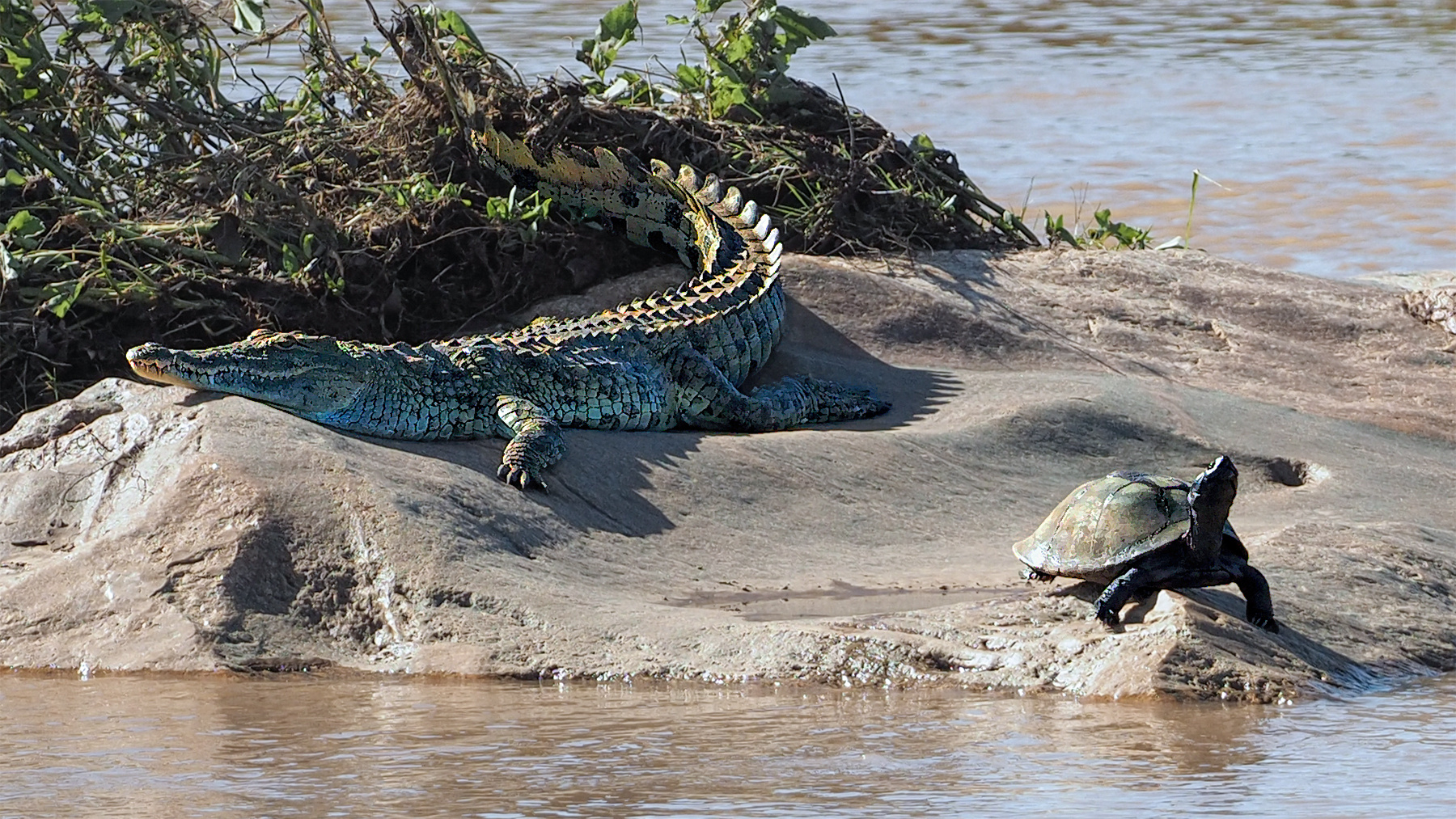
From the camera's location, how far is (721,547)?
6.13m

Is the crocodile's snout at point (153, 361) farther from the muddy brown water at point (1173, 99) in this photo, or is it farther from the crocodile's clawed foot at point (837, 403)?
the muddy brown water at point (1173, 99)

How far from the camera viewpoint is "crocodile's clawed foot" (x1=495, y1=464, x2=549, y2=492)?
6.20m

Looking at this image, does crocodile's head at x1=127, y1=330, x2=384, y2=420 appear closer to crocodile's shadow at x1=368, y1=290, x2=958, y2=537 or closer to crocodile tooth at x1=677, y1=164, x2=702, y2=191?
crocodile's shadow at x1=368, y1=290, x2=958, y2=537

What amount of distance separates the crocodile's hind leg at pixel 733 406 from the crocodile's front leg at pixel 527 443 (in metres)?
0.75

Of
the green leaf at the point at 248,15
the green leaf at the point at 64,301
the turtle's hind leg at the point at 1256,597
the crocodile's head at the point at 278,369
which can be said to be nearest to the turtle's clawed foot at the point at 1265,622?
the turtle's hind leg at the point at 1256,597

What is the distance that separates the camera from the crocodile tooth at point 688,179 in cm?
862

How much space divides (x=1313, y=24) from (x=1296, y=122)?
670 centimetres

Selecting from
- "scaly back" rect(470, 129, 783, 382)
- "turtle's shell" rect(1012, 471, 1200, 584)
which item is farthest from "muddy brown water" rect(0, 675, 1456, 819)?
"scaly back" rect(470, 129, 783, 382)

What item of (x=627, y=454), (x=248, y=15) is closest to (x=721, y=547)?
(x=627, y=454)

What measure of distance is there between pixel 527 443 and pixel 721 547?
75 cm

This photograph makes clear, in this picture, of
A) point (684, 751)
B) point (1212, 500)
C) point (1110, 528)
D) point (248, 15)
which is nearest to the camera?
point (684, 751)

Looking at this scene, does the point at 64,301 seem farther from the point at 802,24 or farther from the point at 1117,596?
the point at 1117,596

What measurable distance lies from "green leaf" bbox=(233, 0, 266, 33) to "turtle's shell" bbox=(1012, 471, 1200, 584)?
13.5 ft

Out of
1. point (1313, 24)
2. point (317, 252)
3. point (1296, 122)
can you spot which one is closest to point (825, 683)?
point (317, 252)
